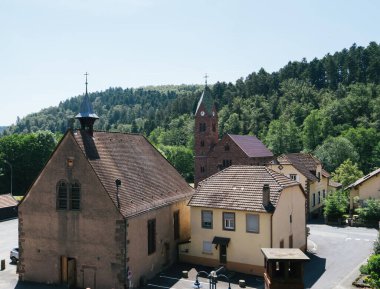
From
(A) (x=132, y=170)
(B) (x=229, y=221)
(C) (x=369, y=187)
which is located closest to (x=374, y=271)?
(B) (x=229, y=221)

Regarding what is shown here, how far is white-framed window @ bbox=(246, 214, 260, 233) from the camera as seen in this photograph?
31.6 m

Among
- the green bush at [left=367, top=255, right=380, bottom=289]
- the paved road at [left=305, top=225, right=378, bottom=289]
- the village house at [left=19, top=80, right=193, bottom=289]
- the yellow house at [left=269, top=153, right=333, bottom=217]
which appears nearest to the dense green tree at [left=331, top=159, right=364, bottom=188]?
the yellow house at [left=269, top=153, right=333, bottom=217]

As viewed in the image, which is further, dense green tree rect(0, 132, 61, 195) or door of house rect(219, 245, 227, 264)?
dense green tree rect(0, 132, 61, 195)

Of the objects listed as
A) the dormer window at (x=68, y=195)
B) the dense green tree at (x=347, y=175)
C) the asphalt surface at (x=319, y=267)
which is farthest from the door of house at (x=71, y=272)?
the dense green tree at (x=347, y=175)

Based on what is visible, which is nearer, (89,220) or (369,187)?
(89,220)

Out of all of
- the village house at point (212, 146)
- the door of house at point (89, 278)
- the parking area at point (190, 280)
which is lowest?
the parking area at point (190, 280)

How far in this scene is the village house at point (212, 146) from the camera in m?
71.0

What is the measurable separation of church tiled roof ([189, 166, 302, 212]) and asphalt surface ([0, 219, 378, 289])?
531 centimetres

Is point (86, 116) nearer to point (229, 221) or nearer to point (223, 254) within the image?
point (229, 221)

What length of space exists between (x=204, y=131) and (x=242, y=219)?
4258cm

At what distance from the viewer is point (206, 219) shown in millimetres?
34156

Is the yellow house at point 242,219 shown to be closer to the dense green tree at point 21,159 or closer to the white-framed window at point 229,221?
the white-framed window at point 229,221

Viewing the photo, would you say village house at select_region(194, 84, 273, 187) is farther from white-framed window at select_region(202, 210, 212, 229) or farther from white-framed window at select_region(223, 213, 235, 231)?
white-framed window at select_region(223, 213, 235, 231)

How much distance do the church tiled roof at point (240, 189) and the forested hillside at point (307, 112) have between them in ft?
184
